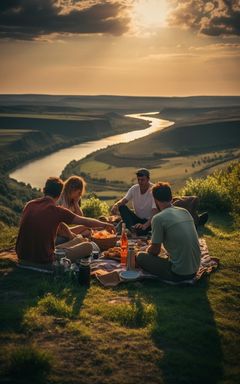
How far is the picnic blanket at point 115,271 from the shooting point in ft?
25.4

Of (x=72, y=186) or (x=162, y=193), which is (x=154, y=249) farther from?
(x=72, y=186)

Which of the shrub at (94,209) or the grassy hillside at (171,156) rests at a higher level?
the shrub at (94,209)

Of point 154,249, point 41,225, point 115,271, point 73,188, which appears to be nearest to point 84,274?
point 115,271

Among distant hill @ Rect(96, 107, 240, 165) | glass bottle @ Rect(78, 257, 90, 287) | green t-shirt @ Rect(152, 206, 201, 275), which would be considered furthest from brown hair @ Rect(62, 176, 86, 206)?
distant hill @ Rect(96, 107, 240, 165)

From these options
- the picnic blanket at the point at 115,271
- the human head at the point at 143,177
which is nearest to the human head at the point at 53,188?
the picnic blanket at the point at 115,271

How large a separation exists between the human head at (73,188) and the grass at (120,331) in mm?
2333

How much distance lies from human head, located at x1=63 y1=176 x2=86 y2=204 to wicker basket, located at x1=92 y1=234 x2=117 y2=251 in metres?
1.15

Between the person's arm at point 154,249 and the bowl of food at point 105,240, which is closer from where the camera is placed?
the person's arm at point 154,249

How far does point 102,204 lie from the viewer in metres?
16.0

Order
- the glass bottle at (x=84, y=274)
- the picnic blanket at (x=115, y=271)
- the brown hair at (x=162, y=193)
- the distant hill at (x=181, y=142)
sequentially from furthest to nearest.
A: the distant hill at (x=181, y=142) < the picnic blanket at (x=115, y=271) < the glass bottle at (x=84, y=274) < the brown hair at (x=162, y=193)

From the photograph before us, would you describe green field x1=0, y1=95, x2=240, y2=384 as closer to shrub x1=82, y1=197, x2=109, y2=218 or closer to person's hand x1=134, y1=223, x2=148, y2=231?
person's hand x1=134, y1=223, x2=148, y2=231

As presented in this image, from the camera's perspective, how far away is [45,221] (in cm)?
761

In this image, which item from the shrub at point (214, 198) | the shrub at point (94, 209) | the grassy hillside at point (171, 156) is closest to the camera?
the shrub at point (94, 209)

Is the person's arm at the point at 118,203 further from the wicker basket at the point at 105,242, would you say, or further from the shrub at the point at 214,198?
the shrub at the point at 214,198
